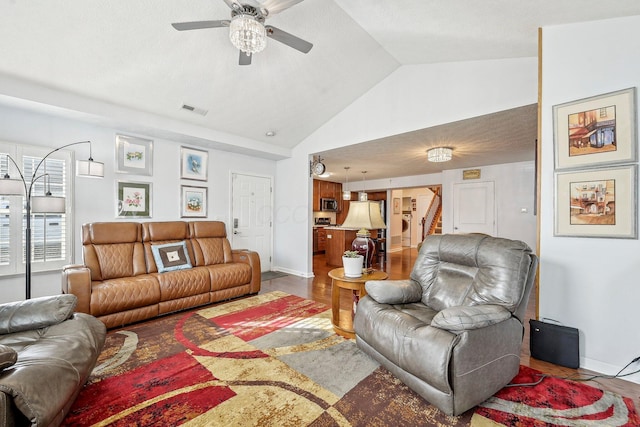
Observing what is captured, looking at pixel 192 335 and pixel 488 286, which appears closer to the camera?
pixel 488 286

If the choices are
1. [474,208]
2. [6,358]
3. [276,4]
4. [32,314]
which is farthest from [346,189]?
[6,358]

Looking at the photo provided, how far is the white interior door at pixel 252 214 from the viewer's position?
5133 millimetres

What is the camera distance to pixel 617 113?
2.08m

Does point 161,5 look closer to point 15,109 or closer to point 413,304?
point 15,109

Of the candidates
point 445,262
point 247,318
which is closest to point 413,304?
point 445,262

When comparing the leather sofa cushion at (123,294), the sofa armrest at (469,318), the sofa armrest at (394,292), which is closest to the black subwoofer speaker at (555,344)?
the sofa armrest at (469,318)

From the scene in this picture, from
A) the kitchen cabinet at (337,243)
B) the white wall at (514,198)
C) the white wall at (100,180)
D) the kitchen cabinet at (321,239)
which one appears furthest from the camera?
the kitchen cabinet at (321,239)

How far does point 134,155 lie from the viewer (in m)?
3.97

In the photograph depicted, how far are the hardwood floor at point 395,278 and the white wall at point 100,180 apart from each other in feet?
5.57

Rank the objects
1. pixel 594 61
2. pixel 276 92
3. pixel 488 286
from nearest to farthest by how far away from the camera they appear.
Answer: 1. pixel 488 286
2. pixel 594 61
3. pixel 276 92

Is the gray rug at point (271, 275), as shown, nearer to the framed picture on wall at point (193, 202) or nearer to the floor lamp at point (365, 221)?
the framed picture on wall at point (193, 202)

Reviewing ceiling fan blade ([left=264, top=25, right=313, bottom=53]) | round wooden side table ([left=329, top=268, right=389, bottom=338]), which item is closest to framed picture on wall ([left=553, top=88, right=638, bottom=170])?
round wooden side table ([left=329, top=268, right=389, bottom=338])

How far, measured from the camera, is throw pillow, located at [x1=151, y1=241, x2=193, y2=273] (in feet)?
11.6

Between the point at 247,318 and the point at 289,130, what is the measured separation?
125 inches
